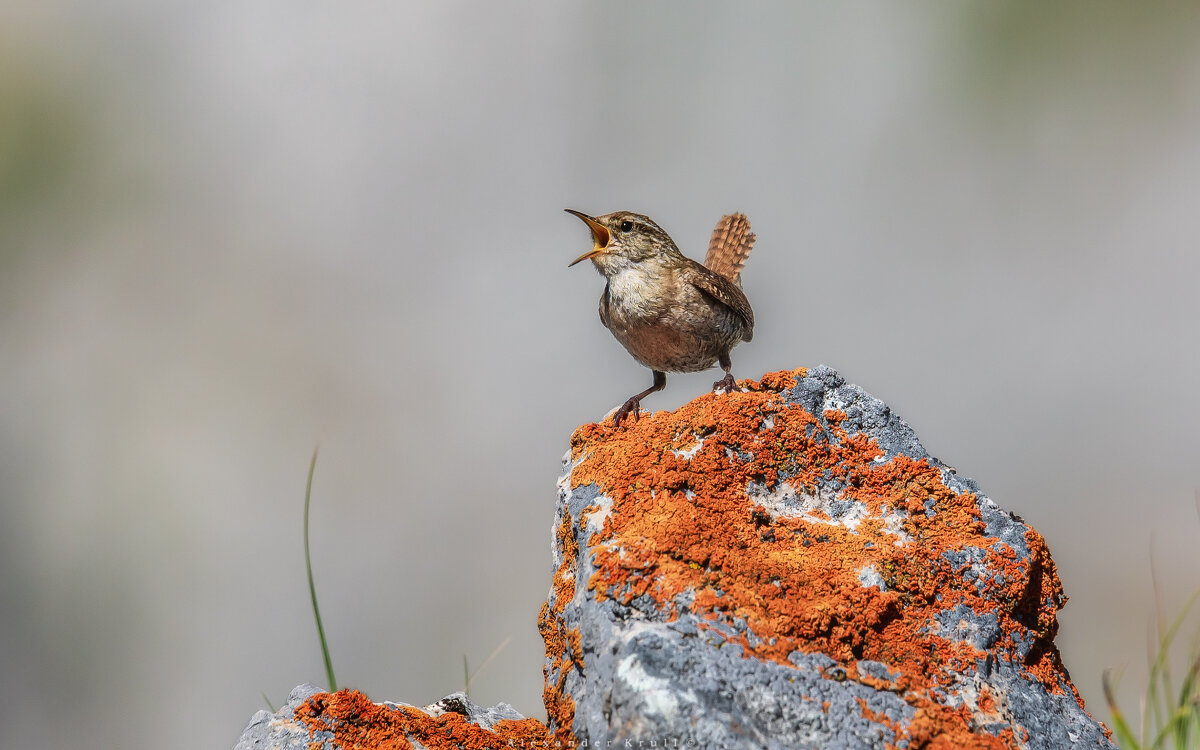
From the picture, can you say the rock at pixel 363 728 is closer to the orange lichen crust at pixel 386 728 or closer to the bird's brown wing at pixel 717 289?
the orange lichen crust at pixel 386 728

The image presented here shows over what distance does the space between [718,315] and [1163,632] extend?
2484 mm

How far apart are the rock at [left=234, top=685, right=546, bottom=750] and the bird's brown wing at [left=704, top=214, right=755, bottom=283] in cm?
373

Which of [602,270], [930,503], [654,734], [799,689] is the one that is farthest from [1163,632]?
[602,270]

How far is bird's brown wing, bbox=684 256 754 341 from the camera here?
16.3ft

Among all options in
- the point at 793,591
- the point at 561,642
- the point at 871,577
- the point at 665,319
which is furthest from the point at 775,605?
the point at 665,319

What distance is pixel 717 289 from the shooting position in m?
5.02

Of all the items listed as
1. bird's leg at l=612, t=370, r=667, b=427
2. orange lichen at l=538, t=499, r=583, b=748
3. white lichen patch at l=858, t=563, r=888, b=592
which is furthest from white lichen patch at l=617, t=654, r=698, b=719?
bird's leg at l=612, t=370, r=667, b=427

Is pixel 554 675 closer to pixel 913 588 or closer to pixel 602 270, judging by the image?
pixel 913 588

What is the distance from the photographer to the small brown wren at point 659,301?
4.89 m

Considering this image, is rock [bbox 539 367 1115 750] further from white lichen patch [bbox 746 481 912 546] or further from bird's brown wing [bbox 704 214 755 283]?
bird's brown wing [bbox 704 214 755 283]

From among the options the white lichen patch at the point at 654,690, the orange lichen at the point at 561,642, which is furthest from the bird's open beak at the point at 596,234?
the white lichen patch at the point at 654,690

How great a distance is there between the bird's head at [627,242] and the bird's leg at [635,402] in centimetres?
66

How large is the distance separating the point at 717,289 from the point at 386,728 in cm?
279

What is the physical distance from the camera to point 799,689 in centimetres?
A: 261
